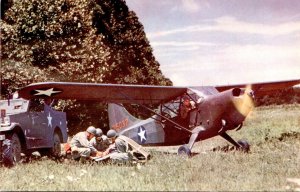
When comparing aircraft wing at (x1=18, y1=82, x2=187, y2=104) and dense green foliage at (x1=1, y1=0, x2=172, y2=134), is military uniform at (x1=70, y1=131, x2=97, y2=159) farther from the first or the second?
dense green foliage at (x1=1, y1=0, x2=172, y2=134)

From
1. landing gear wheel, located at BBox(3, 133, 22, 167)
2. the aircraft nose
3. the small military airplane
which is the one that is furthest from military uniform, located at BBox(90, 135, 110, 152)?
the aircraft nose

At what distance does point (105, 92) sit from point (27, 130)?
2452mm

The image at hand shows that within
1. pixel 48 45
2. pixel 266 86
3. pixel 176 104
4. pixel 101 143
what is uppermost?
pixel 48 45

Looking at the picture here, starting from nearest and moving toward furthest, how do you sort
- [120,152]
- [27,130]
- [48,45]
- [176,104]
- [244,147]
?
[120,152] < [27,130] < [244,147] < [176,104] < [48,45]

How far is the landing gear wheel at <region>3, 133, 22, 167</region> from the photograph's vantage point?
925cm

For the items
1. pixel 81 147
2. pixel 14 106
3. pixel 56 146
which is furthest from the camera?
pixel 56 146

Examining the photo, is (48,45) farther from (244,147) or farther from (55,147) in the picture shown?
(244,147)

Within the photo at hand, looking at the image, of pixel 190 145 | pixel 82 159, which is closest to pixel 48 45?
pixel 190 145

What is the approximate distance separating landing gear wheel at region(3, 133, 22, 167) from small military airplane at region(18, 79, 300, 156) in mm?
1222

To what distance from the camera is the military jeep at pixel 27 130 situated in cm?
939

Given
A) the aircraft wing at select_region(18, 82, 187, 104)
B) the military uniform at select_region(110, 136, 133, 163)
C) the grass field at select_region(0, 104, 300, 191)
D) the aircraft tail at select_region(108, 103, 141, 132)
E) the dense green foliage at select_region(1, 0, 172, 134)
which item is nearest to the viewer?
the grass field at select_region(0, 104, 300, 191)

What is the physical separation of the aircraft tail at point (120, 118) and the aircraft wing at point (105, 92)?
2302mm

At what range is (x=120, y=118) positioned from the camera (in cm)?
1575

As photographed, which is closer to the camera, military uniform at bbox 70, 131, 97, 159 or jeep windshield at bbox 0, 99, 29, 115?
military uniform at bbox 70, 131, 97, 159
